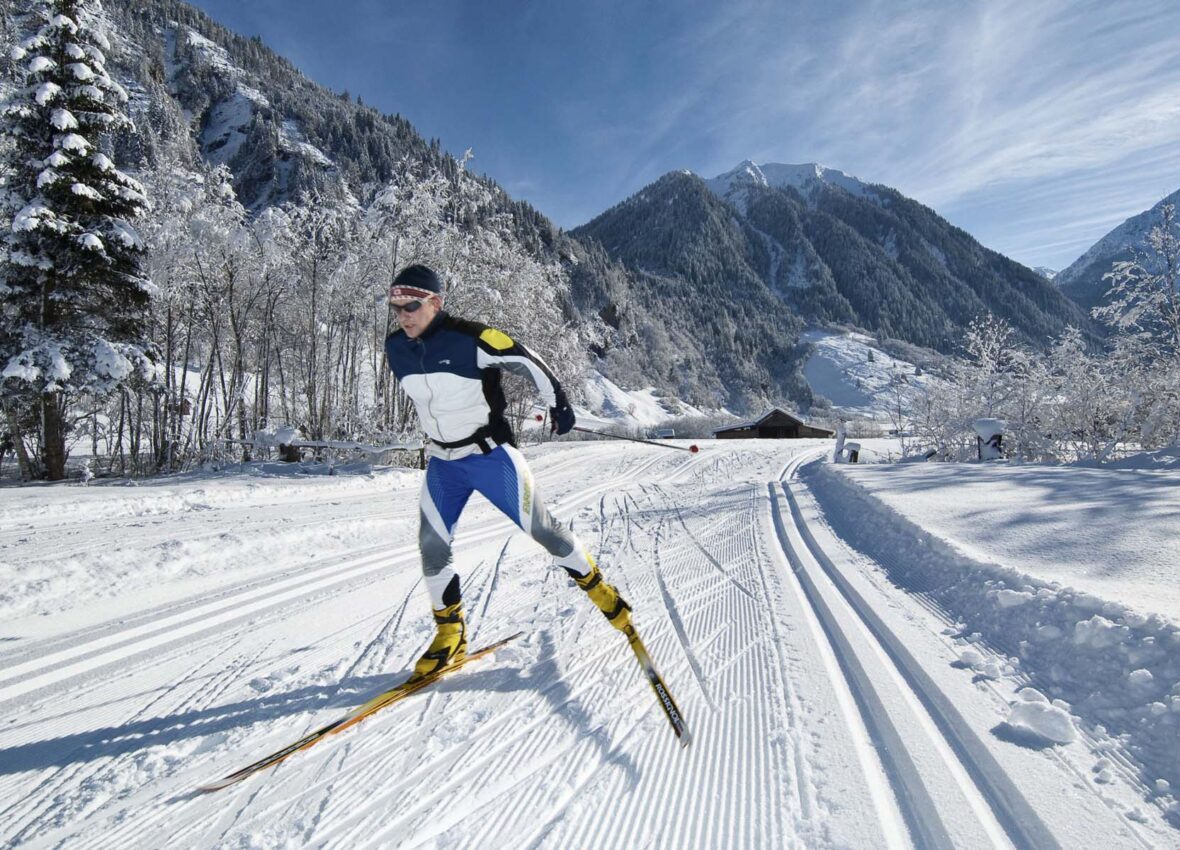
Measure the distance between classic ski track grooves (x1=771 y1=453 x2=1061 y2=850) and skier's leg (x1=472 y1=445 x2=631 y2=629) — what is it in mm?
1208

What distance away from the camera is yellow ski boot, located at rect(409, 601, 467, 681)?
2691 mm

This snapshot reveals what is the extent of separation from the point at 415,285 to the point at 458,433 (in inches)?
32.2

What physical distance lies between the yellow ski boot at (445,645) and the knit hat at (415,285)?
172 cm

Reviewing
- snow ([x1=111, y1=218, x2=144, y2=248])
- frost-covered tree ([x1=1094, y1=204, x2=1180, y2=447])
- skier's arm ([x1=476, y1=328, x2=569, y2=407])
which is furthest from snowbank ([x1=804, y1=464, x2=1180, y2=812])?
frost-covered tree ([x1=1094, y1=204, x2=1180, y2=447])

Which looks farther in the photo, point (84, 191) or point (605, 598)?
point (84, 191)

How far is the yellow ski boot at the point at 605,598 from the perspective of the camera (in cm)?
283

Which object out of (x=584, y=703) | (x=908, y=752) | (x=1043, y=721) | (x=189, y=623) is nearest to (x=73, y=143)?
(x=189, y=623)

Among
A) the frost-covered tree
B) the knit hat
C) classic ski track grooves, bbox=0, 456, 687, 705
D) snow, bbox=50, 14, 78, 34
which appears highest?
snow, bbox=50, 14, 78, 34

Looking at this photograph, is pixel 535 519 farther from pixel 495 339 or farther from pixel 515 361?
pixel 495 339

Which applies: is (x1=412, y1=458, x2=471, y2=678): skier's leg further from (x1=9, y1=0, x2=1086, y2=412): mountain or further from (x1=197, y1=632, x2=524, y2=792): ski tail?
(x1=9, y1=0, x2=1086, y2=412): mountain

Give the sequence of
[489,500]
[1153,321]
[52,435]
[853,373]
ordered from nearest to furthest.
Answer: [489,500] → [52,435] → [1153,321] → [853,373]

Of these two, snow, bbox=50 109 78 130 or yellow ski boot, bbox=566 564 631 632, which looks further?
snow, bbox=50 109 78 130

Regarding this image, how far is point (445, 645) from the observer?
9.29 ft

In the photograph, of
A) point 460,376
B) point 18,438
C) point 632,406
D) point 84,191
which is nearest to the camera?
point 460,376
